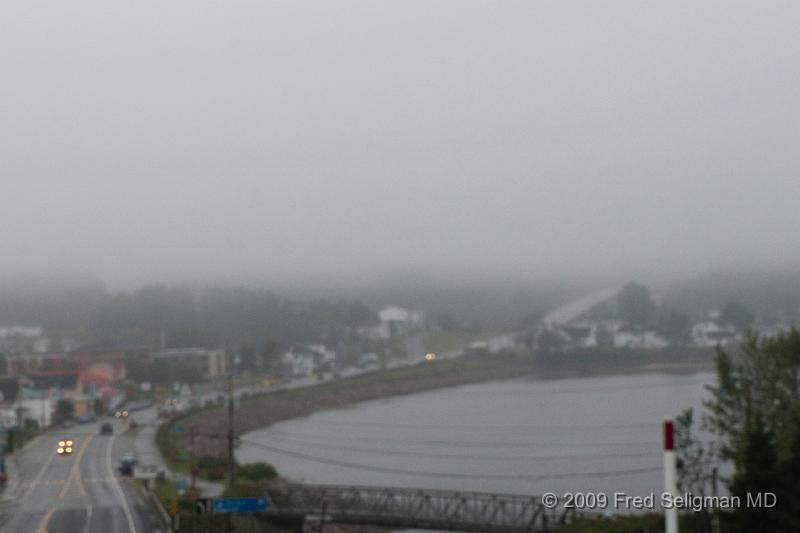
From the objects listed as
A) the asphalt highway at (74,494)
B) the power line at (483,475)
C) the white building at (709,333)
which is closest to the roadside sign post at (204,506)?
the asphalt highway at (74,494)

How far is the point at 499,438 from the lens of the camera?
1697cm

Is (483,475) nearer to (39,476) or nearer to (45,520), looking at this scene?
(39,476)

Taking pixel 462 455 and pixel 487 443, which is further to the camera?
pixel 487 443

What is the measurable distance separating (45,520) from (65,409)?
9.29m

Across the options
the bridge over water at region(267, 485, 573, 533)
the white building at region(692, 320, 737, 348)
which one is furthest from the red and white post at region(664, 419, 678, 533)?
the white building at region(692, 320, 737, 348)

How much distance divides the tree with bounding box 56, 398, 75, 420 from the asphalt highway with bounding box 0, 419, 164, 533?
6.52 feet

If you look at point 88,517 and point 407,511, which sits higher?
point 88,517

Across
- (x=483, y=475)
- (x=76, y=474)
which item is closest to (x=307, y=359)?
(x=483, y=475)

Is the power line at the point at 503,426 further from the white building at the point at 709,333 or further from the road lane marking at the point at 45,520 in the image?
the road lane marking at the point at 45,520

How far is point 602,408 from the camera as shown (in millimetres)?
20234

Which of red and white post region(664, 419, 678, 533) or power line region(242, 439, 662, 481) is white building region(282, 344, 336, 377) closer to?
power line region(242, 439, 662, 481)

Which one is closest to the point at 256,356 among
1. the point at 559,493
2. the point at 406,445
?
the point at 406,445

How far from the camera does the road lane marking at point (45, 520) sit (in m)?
6.92

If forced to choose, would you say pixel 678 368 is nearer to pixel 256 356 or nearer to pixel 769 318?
pixel 769 318
